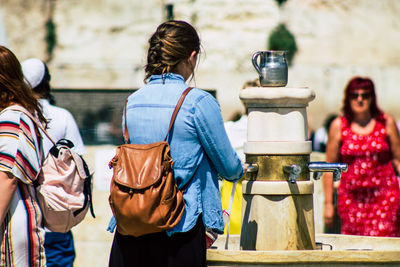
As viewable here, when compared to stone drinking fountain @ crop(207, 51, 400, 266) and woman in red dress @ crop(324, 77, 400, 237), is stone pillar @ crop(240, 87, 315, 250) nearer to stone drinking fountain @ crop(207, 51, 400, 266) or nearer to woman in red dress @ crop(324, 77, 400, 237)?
stone drinking fountain @ crop(207, 51, 400, 266)

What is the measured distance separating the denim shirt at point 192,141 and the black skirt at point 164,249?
49 millimetres

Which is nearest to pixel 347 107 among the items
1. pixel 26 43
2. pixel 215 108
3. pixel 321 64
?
pixel 215 108

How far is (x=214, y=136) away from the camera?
112 inches

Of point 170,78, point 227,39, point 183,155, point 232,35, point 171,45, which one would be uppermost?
point 232,35

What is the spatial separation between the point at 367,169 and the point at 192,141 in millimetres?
2554

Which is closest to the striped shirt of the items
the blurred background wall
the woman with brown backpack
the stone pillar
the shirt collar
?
the woman with brown backpack

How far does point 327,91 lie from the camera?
19969mm

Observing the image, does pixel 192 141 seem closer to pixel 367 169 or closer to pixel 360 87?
pixel 367 169

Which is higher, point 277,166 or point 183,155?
point 183,155

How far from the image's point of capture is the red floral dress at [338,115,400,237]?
5.11m

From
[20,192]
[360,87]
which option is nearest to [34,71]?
[20,192]

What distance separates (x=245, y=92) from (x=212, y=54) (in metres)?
19.4

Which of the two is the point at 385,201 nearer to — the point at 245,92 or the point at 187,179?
the point at 245,92

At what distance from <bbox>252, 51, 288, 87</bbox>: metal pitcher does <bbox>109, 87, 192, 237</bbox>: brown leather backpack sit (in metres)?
0.79
